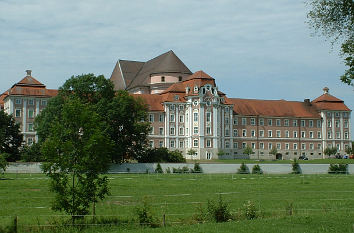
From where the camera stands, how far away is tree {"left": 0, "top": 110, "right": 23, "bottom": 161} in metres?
68.5

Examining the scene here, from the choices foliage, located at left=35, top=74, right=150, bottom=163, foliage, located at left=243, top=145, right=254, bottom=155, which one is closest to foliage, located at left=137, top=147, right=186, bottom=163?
foliage, located at left=35, top=74, right=150, bottom=163

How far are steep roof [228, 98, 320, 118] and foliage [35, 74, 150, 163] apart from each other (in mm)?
38052

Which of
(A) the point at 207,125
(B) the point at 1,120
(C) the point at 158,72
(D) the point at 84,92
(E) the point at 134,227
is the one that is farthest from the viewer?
(C) the point at 158,72

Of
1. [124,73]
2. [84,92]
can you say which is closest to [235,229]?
[84,92]

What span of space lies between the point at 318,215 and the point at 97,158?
9.70 metres

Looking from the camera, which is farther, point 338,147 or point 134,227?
point 338,147

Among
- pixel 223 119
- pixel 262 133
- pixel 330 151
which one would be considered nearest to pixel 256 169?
pixel 223 119

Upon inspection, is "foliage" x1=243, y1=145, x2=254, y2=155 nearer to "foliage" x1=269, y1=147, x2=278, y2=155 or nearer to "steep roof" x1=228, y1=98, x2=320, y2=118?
"foliage" x1=269, y1=147, x2=278, y2=155

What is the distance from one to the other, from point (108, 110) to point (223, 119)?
36.2 metres

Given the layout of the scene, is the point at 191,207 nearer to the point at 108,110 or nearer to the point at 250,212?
the point at 250,212

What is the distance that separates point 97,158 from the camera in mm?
20062

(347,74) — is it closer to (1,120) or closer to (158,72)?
(1,120)

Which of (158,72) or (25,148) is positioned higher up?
(158,72)

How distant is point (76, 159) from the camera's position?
792 inches
